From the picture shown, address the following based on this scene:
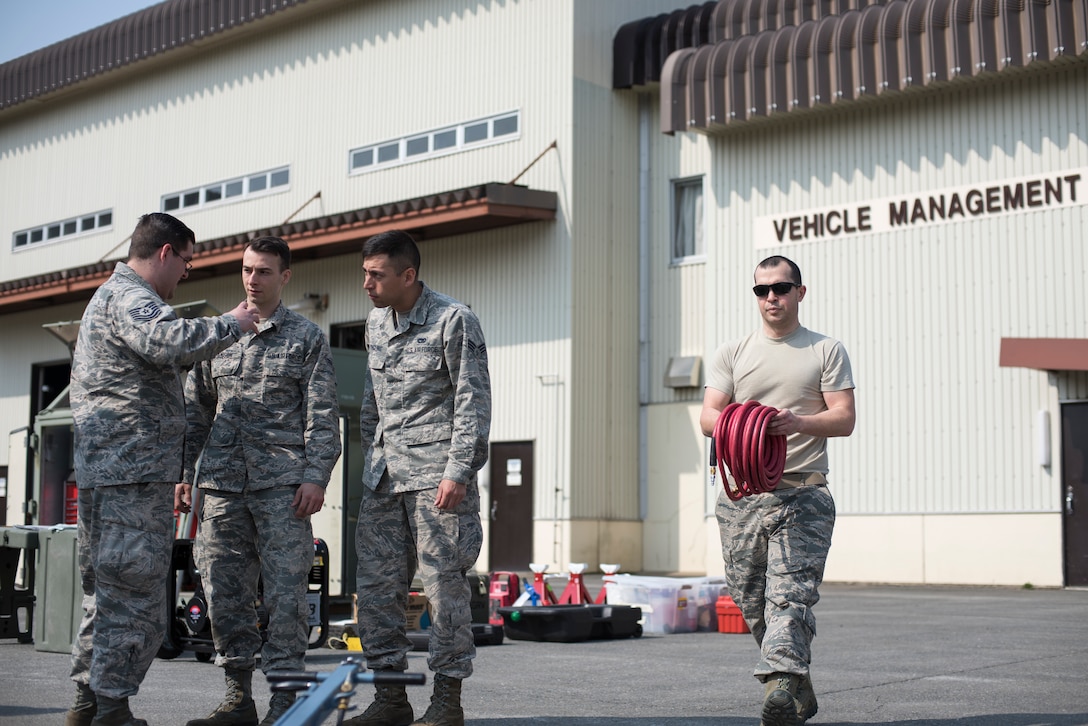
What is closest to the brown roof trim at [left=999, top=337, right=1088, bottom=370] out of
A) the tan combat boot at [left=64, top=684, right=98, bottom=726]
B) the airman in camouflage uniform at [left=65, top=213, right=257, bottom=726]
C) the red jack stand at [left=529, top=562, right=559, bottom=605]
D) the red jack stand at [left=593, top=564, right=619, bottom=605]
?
the red jack stand at [left=593, top=564, right=619, bottom=605]

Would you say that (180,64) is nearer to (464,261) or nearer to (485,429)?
(464,261)

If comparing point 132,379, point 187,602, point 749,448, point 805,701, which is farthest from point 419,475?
point 187,602

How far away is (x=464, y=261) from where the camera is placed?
26.5 metres

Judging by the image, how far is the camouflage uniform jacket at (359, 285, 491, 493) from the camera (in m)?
6.18

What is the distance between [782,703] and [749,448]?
1.09m

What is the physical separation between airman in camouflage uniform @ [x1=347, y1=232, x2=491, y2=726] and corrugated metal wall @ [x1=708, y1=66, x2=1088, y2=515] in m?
15.4

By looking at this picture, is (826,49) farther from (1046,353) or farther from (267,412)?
(267,412)

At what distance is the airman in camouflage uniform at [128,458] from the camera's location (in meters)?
5.64

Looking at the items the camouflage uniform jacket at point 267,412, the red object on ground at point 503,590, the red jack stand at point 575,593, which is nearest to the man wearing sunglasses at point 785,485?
the camouflage uniform jacket at point 267,412

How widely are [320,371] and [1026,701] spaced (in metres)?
4.15

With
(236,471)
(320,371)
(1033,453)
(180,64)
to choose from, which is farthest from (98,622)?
(180,64)

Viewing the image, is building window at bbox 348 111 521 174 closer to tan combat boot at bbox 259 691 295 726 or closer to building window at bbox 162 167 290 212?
building window at bbox 162 167 290 212

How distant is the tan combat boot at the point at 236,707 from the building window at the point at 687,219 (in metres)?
19.5

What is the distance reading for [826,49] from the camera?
70.5ft
